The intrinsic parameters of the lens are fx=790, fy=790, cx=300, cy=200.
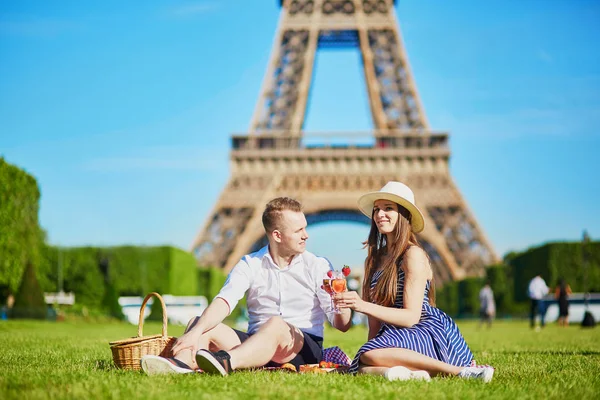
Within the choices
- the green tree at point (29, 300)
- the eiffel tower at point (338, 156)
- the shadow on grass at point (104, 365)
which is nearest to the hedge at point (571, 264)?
the eiffel tower at point (338, 156)

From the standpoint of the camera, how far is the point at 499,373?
5.23m

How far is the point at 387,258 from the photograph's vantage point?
4.76 m

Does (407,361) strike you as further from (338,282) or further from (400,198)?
(400,198)

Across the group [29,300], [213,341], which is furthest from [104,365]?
[29,300]

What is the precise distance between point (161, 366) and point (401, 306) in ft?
4.74

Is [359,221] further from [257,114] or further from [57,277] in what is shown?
[57,277]

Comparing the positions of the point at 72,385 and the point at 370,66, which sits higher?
the point at 370,66

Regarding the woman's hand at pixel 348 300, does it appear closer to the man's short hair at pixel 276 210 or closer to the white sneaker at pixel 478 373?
the man's short hair at pixel 276 210

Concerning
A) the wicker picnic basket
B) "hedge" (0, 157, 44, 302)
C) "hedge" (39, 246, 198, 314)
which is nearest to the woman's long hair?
the wicker picnic basket

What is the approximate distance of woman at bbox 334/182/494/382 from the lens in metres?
4.50

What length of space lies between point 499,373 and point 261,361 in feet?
5.42

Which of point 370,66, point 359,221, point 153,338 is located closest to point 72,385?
point 153,338

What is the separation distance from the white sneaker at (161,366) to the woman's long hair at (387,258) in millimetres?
1190

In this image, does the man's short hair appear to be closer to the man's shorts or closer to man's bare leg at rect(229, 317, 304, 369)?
man's bare leg at rect(229, 317, 304, 369)
